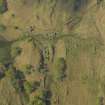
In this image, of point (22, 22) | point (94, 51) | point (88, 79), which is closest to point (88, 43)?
point (94, 51)

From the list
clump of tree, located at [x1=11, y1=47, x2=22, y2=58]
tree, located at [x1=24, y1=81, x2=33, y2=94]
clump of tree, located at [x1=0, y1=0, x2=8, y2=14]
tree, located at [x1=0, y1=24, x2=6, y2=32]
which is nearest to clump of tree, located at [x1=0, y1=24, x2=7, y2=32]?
tree, located at [x1=0, y1=24, x2=6, y2=32]

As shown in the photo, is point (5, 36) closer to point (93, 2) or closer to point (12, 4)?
point (12, 4)

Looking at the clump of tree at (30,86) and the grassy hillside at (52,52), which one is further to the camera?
the grassy hillside at (52,52)

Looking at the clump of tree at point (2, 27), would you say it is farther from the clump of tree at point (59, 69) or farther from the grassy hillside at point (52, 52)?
the clump of tree at point (59, 69)

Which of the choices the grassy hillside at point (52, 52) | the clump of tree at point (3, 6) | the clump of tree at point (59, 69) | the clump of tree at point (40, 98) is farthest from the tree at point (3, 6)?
the clump of tree at point (40, 98)

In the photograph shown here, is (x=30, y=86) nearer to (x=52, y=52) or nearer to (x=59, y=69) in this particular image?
(x=59, y=69)

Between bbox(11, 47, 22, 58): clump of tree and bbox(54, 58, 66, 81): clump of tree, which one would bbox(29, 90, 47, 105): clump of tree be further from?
bbox(11, 47, 22, 58): clump of tree

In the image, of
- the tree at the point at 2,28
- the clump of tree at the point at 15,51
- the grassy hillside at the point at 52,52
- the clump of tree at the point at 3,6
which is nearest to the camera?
the grassy hillside at the point at 52,52

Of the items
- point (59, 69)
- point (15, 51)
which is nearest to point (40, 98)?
point (59, 69)

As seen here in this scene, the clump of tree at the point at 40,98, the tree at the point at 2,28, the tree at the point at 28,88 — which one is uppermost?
the tree at the point at 2,28
